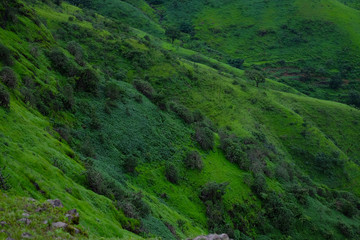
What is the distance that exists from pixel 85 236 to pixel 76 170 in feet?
23.3

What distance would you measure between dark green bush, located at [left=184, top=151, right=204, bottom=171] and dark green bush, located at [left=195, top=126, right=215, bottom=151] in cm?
407

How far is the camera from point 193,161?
29453 millimetres

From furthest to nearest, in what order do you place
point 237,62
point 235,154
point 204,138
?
point 237,62, point 235,154, point 204,138

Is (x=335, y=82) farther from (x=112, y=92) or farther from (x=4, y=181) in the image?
(x=4, y=181)

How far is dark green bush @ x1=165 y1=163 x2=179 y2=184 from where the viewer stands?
2595cm

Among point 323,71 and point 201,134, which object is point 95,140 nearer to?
point 201,134

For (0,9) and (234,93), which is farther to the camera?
(234,93)

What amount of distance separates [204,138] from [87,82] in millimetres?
16343

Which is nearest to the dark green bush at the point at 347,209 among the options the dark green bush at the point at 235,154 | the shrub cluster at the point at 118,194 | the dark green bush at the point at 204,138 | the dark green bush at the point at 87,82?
the dark green bush at the point at 235,154

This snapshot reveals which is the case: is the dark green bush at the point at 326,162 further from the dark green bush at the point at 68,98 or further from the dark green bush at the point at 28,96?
the dark green bush at the point at 28,96

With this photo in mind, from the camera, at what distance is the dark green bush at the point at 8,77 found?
1599cm

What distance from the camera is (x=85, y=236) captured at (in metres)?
9.00

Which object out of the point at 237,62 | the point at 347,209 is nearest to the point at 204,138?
the point at 347,209

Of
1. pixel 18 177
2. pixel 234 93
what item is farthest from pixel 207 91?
pixel 18 177
